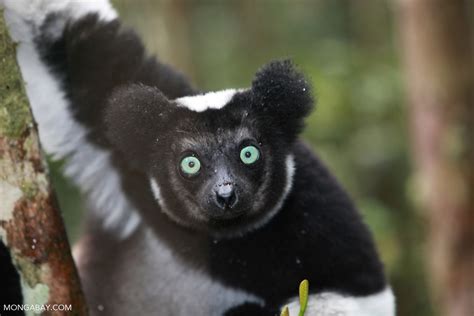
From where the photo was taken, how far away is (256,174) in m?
2.77

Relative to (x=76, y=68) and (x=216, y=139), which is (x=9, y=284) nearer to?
(x=216, y=139)

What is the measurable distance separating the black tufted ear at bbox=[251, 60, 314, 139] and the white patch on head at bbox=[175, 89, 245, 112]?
0.32 ft

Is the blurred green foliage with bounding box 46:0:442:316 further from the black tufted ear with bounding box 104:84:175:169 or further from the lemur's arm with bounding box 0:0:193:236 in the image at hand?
the black tufted ear with bounding box 104:84:175:169

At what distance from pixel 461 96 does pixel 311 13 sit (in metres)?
6.59

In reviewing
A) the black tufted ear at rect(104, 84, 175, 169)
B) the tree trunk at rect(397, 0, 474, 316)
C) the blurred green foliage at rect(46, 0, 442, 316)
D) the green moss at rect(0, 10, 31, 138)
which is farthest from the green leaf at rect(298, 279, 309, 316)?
the tree trunk at rect(397, 0, 474, 316)

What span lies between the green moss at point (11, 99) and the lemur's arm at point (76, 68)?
681mm

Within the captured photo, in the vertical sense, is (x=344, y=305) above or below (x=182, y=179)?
below

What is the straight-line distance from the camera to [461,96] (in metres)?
5.28

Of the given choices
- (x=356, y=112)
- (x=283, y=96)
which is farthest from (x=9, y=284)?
(x=356, y=112)

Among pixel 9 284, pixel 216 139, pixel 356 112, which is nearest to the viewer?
pixel 9 284

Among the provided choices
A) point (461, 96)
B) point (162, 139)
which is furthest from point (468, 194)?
point (162, 139)

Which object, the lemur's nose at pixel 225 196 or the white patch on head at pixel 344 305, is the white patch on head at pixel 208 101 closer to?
the lemur's nose at pixel 225 196

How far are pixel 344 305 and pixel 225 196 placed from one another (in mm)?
718

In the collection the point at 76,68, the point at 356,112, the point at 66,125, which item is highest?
the point at 356,112
